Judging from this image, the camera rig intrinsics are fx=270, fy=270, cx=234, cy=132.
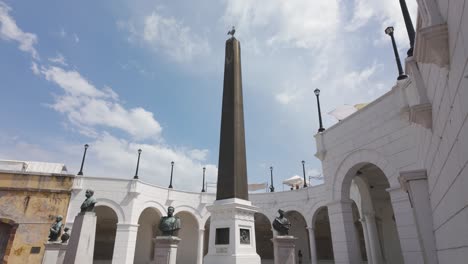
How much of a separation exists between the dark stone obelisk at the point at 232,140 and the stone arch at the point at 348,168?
448 centimetres

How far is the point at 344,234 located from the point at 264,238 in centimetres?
2076

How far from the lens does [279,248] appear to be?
475 inches

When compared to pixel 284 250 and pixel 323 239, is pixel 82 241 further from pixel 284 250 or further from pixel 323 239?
pixel 323 239

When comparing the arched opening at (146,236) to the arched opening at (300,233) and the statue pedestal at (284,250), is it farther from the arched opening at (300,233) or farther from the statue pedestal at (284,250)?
the statue pedestal at (284,250)

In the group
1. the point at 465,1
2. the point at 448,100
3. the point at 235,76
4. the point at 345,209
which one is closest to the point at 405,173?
the point at 448,100

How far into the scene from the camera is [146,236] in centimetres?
2867

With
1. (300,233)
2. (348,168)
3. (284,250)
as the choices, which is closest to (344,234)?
(284,250)

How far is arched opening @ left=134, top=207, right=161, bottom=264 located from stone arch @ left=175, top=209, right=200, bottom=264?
2863 mm

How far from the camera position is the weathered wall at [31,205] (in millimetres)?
20344

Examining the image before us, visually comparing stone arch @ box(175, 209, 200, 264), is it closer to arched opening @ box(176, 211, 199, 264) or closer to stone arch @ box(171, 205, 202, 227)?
arched opening @ box(176, 211, 199, 264)

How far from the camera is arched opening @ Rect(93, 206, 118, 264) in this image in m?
27.4

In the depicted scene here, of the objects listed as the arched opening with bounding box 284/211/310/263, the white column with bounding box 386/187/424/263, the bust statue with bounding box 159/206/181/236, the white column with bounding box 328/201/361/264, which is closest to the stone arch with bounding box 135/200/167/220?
the arched opening with bounding box 284/211/310/263

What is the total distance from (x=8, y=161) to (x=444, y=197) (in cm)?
3027

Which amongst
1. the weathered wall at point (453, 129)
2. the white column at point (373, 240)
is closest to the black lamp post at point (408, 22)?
the weathered wall at point (453, 129)
